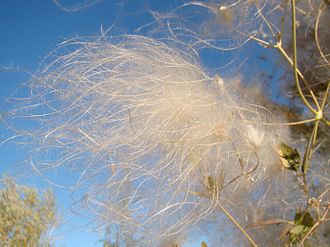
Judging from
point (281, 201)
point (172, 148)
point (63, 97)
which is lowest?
point (281, 201)

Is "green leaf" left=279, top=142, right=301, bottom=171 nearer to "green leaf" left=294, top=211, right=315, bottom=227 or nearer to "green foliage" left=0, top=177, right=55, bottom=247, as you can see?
"green leaf" left=294, top=211, right=315, bottom=227

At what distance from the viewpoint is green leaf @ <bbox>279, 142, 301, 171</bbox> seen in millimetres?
1386

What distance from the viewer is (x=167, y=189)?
157 cm

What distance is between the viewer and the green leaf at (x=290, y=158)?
1386 millimetres

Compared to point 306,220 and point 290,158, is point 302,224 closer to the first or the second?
point 306,220

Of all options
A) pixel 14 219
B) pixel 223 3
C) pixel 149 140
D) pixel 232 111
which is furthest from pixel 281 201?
pixel 14 219

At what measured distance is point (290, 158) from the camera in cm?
140

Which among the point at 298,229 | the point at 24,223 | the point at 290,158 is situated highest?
the point at 24,223

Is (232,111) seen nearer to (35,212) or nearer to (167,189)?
(167,189)

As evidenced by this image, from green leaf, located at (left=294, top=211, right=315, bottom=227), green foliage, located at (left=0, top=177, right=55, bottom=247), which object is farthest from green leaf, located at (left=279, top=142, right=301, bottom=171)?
green foliage, located at (left=0, top=177, right=55, bottom=247)

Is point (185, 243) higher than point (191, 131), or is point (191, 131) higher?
point (191, 131)

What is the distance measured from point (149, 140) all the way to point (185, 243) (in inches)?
17.0

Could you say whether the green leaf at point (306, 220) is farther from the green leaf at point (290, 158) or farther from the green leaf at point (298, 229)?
the green leaf at point (290, 158)

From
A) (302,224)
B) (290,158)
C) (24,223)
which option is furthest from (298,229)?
(24,223)
